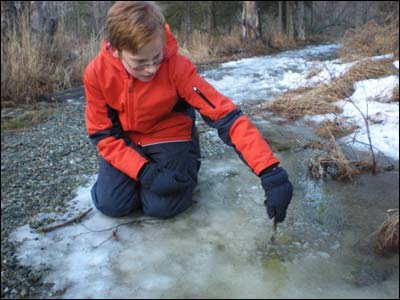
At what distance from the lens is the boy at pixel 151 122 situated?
6.13 feet

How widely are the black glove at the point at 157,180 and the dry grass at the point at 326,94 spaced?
6.78ft

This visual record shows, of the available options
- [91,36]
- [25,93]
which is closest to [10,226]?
[25,93]

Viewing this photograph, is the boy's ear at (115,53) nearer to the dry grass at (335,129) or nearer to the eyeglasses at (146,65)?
the eyeglasses at (146,65)

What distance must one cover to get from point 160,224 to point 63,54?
4497 mm

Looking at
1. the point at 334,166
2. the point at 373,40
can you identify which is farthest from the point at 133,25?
the point at 373,40

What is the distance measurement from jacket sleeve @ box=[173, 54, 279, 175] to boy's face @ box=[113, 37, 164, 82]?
0.55 ft

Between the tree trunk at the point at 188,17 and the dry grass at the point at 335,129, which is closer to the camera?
the dry grass at the point at 335,129

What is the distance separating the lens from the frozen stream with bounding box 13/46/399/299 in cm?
166

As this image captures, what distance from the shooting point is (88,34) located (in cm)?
679

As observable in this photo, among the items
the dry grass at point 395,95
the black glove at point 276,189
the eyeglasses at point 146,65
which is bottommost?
the dry grass at point 395,95

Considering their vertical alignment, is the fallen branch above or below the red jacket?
below

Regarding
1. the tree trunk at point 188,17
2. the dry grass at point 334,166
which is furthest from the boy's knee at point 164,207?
the tree trunk at point 188,17

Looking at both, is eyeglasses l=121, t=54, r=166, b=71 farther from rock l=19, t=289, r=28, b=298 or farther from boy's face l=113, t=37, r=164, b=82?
rock l=19, t=289, r=28, b=298

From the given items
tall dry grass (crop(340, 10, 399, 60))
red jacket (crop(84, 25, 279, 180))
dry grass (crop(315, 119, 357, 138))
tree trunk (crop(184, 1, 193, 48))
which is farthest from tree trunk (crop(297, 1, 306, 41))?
red jacket (crop(84, 25, 279, 180))
